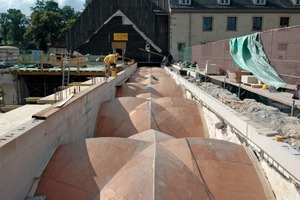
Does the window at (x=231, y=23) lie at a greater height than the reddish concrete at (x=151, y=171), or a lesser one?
greater

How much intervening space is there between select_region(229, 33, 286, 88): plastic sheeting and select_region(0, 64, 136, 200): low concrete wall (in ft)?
20.4

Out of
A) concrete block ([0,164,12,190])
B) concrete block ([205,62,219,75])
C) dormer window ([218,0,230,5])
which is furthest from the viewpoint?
dormer window ([218,0,230,5])

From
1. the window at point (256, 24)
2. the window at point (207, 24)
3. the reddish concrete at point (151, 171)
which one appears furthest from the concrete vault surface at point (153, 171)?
the window at point (256, 24)

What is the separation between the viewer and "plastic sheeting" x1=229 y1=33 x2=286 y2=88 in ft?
33.4

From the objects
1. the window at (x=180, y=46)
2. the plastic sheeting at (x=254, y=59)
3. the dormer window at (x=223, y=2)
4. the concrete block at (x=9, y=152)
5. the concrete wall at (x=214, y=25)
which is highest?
the dormer window at (x=223, y=2)

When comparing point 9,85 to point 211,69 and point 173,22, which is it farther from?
point 173,22

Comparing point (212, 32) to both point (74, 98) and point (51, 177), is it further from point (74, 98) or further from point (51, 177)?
point (51, 177)

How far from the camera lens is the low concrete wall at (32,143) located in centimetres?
465

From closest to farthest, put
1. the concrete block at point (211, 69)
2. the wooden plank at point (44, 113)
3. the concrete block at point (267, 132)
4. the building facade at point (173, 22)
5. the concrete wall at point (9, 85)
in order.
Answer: the concrete block at point (267, 132)
the wooden plank at point (44, 113)
the concrete block at point (211, 69)
the concrete wall at point (9, 85)
the building facade at point (173, 22)

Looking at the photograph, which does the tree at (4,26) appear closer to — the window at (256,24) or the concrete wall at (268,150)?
the window at (256,24)

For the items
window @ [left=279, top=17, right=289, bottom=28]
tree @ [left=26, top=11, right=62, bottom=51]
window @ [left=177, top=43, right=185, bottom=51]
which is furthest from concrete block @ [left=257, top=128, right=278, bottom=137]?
tree @ [left=26, top=11, right=62, bottom=51]

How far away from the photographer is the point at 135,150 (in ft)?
20.6

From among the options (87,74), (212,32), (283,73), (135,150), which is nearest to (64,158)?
(135,150)

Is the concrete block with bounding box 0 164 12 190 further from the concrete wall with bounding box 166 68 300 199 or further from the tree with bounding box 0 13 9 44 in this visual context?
the tree with bounding box 0 13 9 44
